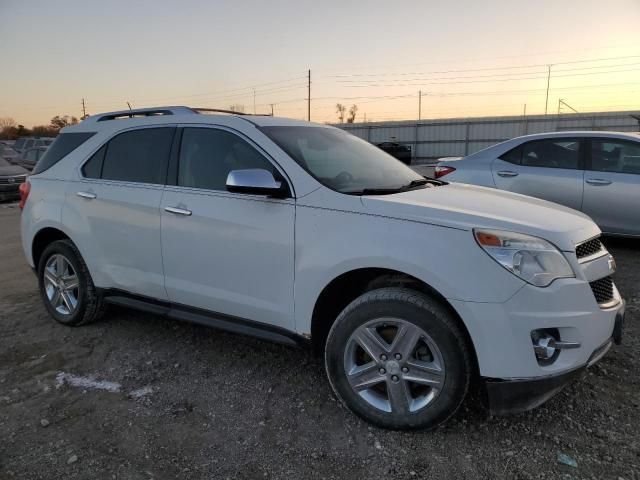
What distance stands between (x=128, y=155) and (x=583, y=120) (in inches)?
1399

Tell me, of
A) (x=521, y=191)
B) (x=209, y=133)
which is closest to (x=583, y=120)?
(x=521, y=191)

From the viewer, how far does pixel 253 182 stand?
115 inches

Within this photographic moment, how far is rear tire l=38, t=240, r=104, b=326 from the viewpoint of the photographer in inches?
164

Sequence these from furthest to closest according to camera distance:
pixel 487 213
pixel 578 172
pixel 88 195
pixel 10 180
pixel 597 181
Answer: pixel 10 180 → pixel 578 172 → pixel 597 181 → pixel 88 195 → pixel 487 213

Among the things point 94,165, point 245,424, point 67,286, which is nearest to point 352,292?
point 245,424

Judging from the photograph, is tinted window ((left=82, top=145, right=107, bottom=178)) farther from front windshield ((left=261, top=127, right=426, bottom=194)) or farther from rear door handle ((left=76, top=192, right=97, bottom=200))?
front windshield ((left=261, top=127, right=426, bottom=194))

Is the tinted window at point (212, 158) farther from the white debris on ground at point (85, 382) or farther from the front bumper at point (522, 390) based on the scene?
the front bumper at point (522, 390)

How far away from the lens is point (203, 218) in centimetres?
329

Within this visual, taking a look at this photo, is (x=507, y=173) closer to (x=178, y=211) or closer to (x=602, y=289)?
(x=602, y=289)

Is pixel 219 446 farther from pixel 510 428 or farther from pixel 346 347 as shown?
pixel 510 428

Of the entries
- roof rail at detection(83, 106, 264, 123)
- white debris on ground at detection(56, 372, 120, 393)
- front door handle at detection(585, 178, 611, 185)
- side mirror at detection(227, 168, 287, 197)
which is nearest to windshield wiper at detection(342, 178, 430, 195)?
side mirror at detection(227, 168, 287, 197)

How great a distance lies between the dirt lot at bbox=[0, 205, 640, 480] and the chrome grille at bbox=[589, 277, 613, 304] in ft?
2.30

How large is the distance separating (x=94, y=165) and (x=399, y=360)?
2934 mm

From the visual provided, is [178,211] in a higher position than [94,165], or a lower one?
lower
